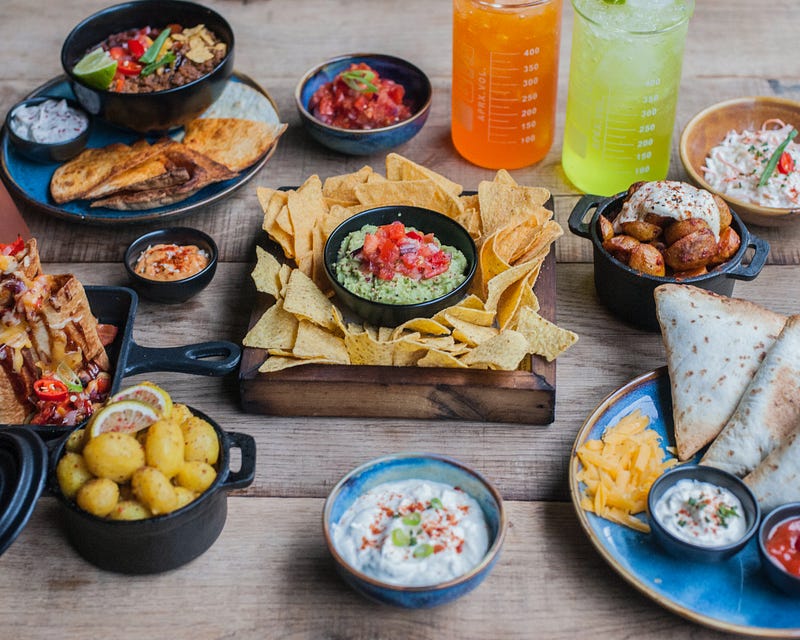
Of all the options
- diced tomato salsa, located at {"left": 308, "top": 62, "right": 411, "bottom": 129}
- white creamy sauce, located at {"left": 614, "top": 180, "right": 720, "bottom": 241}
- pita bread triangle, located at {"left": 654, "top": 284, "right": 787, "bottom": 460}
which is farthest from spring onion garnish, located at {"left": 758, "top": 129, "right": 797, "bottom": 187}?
diced tomato salsa, located at {"left": 308, "top": 62, "right": 411, "bottom": 129}

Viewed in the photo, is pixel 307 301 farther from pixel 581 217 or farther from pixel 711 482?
pixel 711 482

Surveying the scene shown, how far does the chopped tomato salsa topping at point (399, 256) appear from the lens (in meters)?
2.57

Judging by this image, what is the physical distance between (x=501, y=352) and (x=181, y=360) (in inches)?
32.3

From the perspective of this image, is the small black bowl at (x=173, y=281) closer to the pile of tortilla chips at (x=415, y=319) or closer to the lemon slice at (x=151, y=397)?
the pile of tortilla chips at (x=415, y=319)

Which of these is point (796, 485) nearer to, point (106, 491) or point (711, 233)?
point (711, 233)

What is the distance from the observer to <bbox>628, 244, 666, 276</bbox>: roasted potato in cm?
254

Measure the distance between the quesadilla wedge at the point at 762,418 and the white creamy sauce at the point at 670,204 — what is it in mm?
456

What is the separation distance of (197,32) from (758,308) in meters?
2.16

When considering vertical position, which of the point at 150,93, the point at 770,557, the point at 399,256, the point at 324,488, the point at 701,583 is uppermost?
the point at 150,93

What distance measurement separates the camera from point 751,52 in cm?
388

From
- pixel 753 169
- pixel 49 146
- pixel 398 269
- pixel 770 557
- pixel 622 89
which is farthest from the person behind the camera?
pixel 49 146

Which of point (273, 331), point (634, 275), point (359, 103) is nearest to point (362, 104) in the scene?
point (359, 103)

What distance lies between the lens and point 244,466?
210cm

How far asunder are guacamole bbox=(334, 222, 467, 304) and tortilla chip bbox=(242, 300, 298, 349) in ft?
0.59
